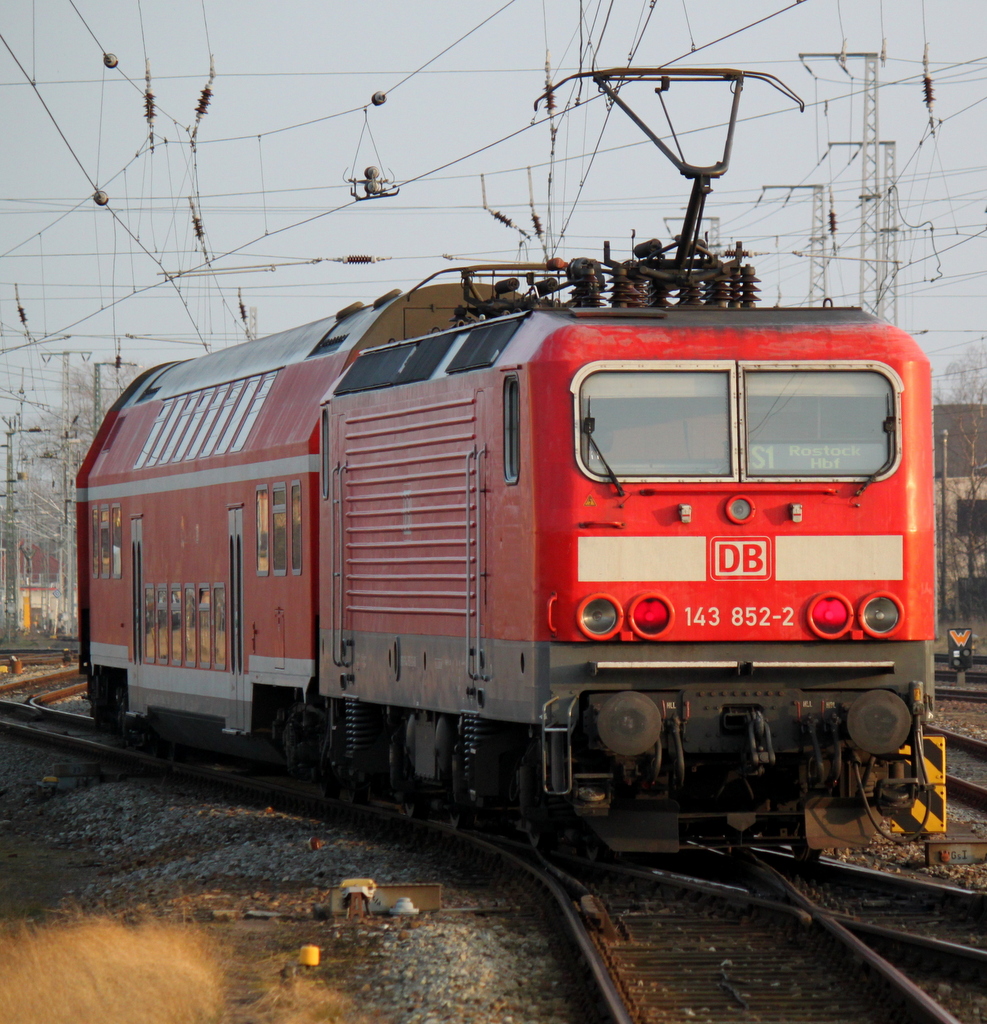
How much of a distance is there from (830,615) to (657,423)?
5.07 feet

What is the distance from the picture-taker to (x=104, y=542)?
2042cm

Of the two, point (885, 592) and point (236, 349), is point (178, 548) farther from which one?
point (885, 592)

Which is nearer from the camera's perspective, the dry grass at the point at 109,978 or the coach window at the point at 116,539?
the dry grass at the point at 109,978

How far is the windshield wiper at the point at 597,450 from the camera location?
31.5ft

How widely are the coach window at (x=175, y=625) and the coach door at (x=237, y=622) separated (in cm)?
168

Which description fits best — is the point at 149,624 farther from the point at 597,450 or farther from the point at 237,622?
the point at 597,450

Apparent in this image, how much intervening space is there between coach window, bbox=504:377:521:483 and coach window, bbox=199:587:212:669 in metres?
7.37

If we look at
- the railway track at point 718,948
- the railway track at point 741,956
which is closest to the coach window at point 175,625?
the railway track at point 718,948

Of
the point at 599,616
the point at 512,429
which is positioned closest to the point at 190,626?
the point at 512,429

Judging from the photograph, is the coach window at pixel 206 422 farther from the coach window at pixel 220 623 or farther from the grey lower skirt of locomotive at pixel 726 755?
the grey lower skirt of locomotive at pixel 726 755

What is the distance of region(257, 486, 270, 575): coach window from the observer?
14969 mm

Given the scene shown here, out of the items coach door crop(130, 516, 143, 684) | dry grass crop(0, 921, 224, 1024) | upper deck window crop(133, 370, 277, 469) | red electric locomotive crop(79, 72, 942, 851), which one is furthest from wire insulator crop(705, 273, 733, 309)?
coach door crop(130, 516, 143, 684)

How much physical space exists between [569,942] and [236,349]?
1128 centimetres

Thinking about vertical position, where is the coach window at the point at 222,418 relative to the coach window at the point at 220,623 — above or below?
above
